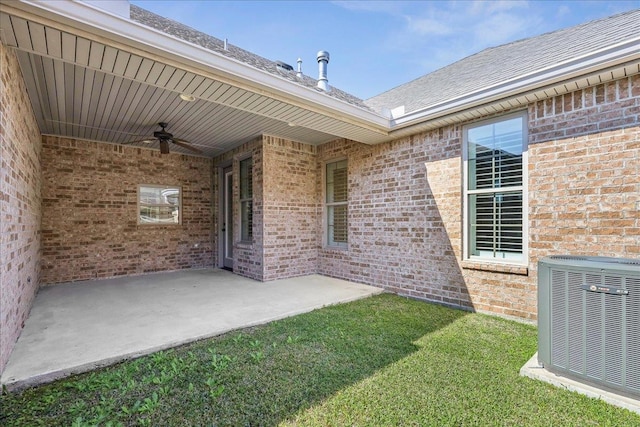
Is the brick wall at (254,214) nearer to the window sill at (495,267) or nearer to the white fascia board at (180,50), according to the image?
the white fascia board at (180,50)

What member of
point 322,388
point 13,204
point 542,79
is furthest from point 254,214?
point 542,79

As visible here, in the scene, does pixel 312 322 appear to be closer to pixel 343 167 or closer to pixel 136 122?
pixel 343 167

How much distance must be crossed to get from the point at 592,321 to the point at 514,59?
404 centimetres

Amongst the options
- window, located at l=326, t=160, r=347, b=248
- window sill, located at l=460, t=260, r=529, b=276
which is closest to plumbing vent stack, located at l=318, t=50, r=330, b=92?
window, located at l=326, t=160, r=347, b=248

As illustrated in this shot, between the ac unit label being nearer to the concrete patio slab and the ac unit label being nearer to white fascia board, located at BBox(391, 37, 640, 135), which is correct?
white fascia board, located at BBox(391, 37, 640, 135)

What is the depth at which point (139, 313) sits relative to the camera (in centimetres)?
397

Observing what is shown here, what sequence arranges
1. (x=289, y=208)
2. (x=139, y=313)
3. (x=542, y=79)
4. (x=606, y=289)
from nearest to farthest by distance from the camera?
1. (x=606, y=289)
2. (x=542, y=79)
3. (x=139, y=313)
4. (x=289, y=208)

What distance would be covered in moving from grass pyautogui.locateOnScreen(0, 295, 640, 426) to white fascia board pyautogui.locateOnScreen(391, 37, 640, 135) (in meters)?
2.88

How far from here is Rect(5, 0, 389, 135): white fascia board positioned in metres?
2.25

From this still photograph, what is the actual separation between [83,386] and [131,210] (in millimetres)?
5414

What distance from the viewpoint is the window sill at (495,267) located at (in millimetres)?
A: 3729

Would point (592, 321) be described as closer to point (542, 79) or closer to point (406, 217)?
point (542, 79)

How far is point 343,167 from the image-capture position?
6531mm

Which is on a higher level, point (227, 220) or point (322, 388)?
point (227, 220)
